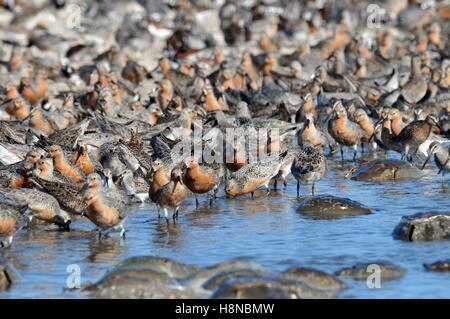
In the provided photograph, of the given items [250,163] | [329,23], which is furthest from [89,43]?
[250,163]

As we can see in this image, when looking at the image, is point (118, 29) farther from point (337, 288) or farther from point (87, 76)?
point (337, 288)

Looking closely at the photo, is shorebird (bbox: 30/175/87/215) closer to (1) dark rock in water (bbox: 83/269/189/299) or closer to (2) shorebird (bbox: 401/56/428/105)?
(1) dark rock in water (bbox: 83/269/189/299)

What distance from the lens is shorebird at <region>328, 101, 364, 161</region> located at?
719 inches

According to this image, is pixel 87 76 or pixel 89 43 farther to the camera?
pixel 89 43

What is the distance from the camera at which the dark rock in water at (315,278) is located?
390 inches

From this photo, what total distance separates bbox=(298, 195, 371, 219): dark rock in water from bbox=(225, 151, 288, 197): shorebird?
1.28 m

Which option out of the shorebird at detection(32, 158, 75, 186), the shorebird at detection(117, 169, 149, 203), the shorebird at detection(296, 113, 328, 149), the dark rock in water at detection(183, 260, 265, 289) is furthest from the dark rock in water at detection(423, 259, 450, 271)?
the shorebird at detection(296, 113, 328, 149)

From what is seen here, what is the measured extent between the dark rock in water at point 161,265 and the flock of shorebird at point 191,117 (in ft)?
6.39

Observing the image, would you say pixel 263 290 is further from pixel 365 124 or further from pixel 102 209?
pixel 365 124

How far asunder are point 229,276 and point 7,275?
2.10m

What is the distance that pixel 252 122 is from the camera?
19109 millimetres

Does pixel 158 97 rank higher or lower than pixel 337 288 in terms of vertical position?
higher

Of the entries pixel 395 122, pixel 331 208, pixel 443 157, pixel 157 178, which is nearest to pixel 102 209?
pixel 157 178

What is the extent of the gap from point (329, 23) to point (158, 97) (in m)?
20.2
